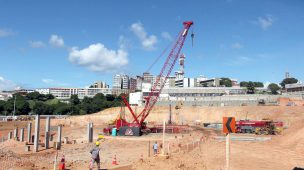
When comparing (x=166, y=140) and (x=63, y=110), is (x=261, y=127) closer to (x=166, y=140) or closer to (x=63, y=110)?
(x=166, y=140)

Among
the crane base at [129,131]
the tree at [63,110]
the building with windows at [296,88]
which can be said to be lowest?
the crane base at [129,131]

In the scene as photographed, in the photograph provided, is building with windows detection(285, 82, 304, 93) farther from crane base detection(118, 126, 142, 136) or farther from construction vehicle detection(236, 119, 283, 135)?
crane base detection(118, 126, 142, 136)

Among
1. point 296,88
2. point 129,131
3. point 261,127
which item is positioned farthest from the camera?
point 296,88

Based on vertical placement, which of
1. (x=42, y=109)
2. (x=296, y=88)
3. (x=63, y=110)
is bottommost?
(x=63, y=110)

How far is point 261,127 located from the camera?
54938 mm

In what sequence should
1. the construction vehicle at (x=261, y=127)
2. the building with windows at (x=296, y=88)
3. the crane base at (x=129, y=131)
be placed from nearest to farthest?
the construction vehicle at (x=261, y=127) < the crane base at (x=129, y=131) < the building with windows at (x=296, y=88)

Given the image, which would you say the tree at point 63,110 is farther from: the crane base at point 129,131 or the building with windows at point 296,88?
the building with windows at point 296,88

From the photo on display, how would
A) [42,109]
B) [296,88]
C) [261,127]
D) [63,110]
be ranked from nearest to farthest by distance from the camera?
1. [261,127]
2. [63,110]
3. [42,109]
4. [296,88]

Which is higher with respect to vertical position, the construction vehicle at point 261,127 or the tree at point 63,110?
the tree at point 63,110

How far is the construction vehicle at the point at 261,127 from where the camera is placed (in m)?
52.2

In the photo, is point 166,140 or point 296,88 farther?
point 296,88

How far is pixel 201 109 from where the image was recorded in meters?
89.3

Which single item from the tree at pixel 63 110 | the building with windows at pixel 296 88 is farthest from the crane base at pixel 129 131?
the building with windows at pixel 296 88

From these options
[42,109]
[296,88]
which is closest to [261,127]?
[296,88]
